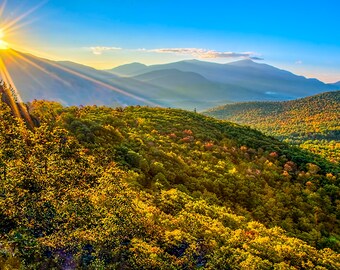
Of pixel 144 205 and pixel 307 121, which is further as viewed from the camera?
pixel 307 121

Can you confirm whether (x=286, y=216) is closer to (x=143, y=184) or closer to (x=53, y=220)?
(x=143, y=184)

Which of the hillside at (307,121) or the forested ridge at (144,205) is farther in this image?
the hillside at (307,121)

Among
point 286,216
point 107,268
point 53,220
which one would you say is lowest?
point 286,216

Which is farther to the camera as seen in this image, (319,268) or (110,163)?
(110,163)

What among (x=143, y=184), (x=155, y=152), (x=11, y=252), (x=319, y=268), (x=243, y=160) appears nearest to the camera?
(x=11, y=252)

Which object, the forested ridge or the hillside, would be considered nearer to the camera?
the forested ridge

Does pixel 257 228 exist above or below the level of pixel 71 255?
below

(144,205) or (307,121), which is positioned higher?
(144,205)

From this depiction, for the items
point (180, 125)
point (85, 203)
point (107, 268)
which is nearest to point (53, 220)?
point (85, 203)
